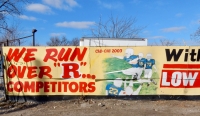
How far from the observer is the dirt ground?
571 cm

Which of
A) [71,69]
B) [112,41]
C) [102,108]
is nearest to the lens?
[102,108]

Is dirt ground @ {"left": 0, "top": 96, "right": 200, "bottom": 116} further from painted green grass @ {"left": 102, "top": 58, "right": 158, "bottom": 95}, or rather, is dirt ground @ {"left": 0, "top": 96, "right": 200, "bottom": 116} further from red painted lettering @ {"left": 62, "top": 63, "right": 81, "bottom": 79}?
red painted lettering @ {"left": 62, "top": 63, "right": 81, "bottom": 79}

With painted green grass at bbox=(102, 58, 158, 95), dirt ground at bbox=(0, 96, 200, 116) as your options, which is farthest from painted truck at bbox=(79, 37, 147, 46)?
dirt ground at bbox=(0, 96, 200, 116)

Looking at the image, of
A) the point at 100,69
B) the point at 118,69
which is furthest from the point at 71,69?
the point at 118,69

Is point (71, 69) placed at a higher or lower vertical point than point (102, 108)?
higher

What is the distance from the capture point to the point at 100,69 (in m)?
6.69

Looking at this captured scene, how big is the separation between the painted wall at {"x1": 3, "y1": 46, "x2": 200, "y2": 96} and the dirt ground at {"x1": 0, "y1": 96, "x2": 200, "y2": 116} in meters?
0.34

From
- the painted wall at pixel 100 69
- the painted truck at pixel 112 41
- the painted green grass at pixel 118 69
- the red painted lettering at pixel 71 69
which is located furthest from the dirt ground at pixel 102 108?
the painted truck at pixel 112 41

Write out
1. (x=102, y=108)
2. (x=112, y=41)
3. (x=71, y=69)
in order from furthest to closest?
(x=112, y=41)
(x=71, y=69)
(x=102, y=108)

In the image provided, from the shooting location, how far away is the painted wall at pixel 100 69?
6.66m

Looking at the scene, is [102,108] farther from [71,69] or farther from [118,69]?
[71,69]

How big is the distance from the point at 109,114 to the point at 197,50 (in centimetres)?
367

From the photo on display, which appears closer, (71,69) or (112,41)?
(71,69)

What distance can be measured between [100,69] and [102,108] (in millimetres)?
1301
